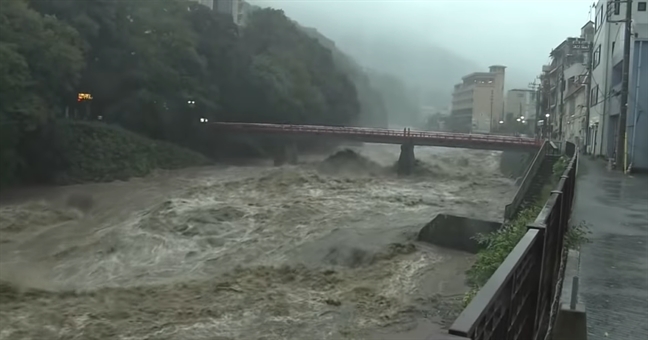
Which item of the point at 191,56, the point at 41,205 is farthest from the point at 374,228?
the point at 191,56

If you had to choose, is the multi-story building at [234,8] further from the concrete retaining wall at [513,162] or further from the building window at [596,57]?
the building window at [596,57]

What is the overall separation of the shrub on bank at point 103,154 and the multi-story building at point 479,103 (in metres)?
36.5

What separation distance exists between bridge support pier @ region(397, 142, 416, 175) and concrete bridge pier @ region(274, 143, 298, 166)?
304 inches

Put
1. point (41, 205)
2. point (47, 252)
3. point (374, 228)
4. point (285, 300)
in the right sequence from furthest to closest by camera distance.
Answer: point (41, 205) < point (374, 228) < point (47, 252) < point (285, 300)

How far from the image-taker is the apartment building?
2055cm

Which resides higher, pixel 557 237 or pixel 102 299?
pixel 557 237

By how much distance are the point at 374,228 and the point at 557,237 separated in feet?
50.9

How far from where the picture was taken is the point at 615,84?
969 inches

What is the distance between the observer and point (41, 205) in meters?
23.8

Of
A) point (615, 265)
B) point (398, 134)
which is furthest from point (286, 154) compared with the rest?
point (615, 265)

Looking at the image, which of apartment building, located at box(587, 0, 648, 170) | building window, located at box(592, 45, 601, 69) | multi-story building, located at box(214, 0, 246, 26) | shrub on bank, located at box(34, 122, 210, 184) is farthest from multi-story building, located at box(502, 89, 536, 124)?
shrub on bank, located at box(34, 122, 210, 184)

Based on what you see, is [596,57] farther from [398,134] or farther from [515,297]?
[515,297]

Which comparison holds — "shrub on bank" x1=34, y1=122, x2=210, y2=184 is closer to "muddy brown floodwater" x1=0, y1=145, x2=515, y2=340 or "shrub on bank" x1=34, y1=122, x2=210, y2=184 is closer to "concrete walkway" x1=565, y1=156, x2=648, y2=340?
"muddy brown floodwater" x1=0, y1=145, x2=515, y2=340

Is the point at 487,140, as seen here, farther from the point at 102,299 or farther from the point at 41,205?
the point at 102,299
